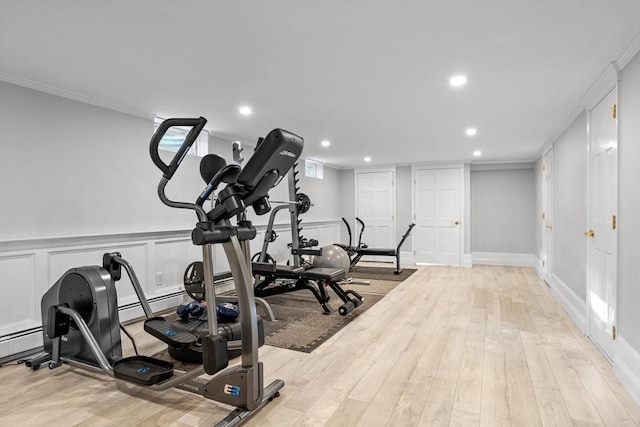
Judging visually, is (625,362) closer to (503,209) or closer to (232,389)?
(232,389)

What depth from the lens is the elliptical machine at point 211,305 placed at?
186 centimetres

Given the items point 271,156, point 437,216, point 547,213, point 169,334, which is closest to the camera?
point 271,156

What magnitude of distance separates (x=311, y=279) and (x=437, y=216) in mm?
4748

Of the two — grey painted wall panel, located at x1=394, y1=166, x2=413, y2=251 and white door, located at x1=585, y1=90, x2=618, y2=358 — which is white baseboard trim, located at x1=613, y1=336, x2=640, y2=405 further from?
grey painted wall panel, located at x1=394, y1=166, x2=413, y2=251

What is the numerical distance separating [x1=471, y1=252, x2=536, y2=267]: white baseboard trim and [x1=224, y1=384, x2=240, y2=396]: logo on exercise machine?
7.09 m

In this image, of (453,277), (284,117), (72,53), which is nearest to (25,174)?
(72,53)

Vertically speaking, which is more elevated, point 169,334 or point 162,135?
point 162,135

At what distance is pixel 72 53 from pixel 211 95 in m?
1.11

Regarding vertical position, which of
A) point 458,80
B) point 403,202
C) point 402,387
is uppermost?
point 458,80

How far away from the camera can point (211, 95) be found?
3.32 meters

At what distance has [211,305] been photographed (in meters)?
1.93

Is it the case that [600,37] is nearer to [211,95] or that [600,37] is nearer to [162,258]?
[211,95]

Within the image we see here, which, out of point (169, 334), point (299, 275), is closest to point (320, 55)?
point (169, 334)

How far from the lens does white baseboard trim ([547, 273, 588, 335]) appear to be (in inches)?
136
